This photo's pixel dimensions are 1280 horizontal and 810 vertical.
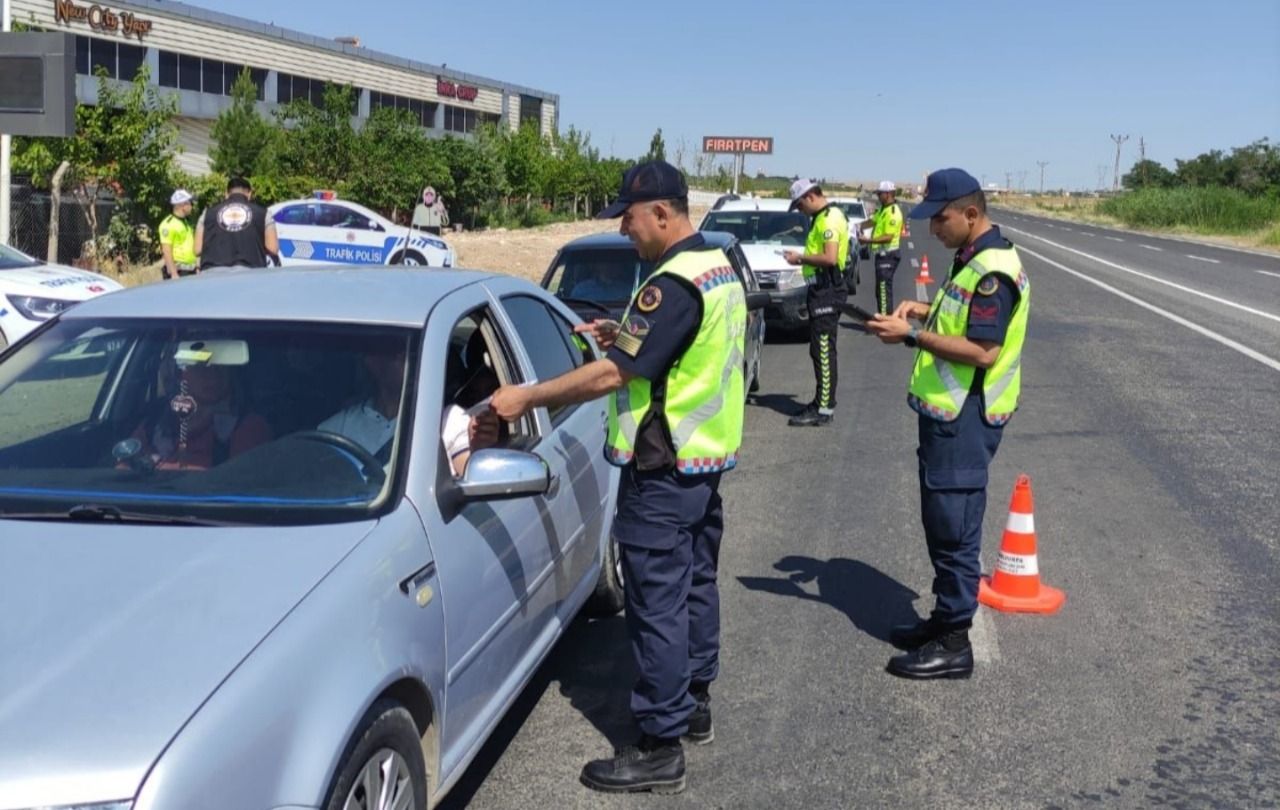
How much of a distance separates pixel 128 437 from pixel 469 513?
1.06 metres

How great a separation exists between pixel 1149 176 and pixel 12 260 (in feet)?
324

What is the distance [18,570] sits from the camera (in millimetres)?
2842

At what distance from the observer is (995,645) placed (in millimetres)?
5305

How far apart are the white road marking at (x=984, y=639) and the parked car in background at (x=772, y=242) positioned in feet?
28.7

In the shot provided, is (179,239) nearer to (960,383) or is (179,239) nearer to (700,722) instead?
(960,383)

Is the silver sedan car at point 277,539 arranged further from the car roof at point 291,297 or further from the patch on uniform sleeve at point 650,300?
the patch on uniform sleeve at point 650,300

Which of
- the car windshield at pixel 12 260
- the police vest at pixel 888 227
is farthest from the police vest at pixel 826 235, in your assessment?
the car windshield at pixel 12 260

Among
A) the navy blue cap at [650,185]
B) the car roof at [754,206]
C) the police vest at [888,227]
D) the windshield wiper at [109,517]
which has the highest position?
the car roof at [754,206]

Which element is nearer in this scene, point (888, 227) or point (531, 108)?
point (888, 227)

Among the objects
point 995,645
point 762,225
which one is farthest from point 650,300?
point 762,225

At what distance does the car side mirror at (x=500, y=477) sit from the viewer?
3420 mm

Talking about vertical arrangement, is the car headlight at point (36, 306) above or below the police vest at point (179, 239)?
below

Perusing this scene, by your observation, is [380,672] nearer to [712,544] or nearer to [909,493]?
[712,544]

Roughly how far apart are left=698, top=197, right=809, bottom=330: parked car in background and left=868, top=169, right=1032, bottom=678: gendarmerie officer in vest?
366 inches
